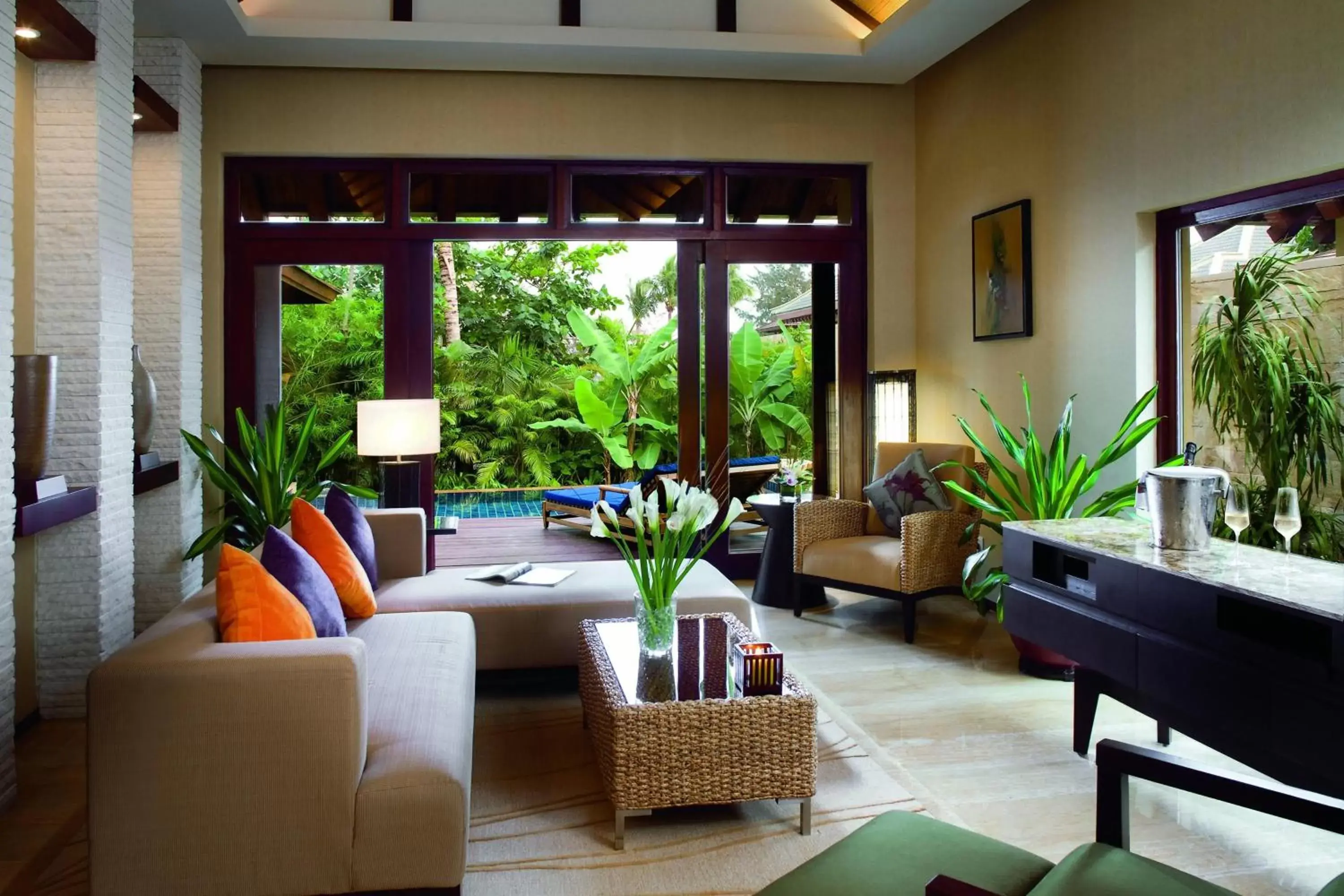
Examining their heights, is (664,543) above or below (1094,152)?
below

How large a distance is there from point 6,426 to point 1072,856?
3086mm

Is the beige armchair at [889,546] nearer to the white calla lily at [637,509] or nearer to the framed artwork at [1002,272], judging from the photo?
the framed artwork at [1002,272]

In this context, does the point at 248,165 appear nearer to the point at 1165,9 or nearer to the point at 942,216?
the point at 942,216

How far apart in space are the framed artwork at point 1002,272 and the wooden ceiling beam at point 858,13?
1261 mm

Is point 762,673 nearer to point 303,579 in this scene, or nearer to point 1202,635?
point 1202,635

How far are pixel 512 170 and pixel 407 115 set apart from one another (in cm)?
67

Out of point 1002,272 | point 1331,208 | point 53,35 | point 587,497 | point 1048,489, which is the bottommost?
point 587,497

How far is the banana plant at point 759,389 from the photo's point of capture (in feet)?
20.6

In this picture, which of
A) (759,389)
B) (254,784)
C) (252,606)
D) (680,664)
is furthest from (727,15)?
(254,784)

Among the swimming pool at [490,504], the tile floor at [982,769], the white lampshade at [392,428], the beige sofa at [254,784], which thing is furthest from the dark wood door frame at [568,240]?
the beige sofa at [254,784]

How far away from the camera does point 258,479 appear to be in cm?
528

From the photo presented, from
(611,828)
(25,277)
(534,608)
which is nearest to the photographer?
(611,828)

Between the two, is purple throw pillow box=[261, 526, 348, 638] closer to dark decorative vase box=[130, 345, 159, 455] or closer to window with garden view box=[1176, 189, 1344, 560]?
dark decorative vase box=[130, 345, 159, 455]

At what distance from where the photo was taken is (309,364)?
18.9ft
